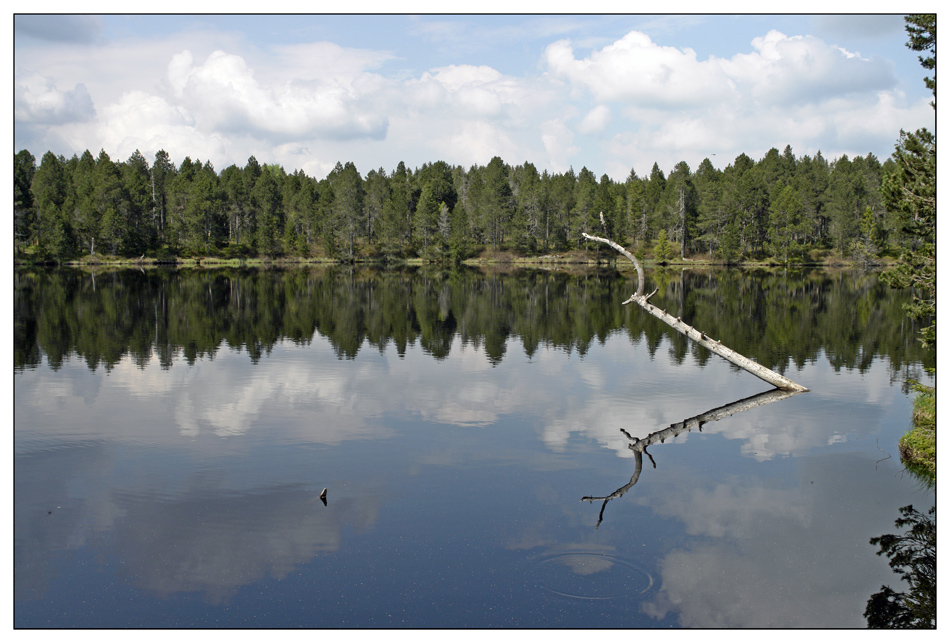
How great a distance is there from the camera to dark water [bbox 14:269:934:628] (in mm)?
11648

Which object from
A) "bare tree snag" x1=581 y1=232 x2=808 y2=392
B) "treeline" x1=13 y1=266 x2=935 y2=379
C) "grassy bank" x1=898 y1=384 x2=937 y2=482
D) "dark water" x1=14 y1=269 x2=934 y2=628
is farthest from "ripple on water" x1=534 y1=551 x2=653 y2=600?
"treeline" x1=13 y1=266 x2=935 y2=379

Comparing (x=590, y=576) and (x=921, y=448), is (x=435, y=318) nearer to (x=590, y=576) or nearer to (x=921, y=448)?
(x=921, y=448)

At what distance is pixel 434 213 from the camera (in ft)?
428

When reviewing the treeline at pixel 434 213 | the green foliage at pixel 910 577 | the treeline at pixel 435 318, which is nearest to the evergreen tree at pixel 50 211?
the treeline at pixel 434 213

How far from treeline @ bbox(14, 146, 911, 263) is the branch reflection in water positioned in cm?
8729

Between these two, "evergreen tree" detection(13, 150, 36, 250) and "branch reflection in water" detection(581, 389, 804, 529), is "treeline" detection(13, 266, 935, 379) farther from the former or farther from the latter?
"evergreen tree" detection(13, 150, 36, 250)

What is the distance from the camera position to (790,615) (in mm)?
11234

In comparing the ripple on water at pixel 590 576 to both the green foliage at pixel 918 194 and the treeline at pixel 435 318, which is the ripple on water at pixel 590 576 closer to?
the green foliage at pixel 918 194

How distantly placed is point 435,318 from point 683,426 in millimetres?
28065

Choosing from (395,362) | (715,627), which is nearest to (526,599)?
(715,627)

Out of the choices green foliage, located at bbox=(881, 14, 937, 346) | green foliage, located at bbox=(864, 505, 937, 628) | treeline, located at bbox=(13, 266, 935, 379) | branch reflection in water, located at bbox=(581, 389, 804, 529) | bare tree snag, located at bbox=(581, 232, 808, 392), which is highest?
green foliage, located at bbox=(881, 14, 937, 346)

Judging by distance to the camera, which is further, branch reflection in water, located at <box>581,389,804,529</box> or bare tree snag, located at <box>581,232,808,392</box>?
bare tree snag, located at <box>581,232,808,392</box>

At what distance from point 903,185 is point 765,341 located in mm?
19805

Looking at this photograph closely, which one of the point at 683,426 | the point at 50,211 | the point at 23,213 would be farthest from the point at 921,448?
the point at 23,213
